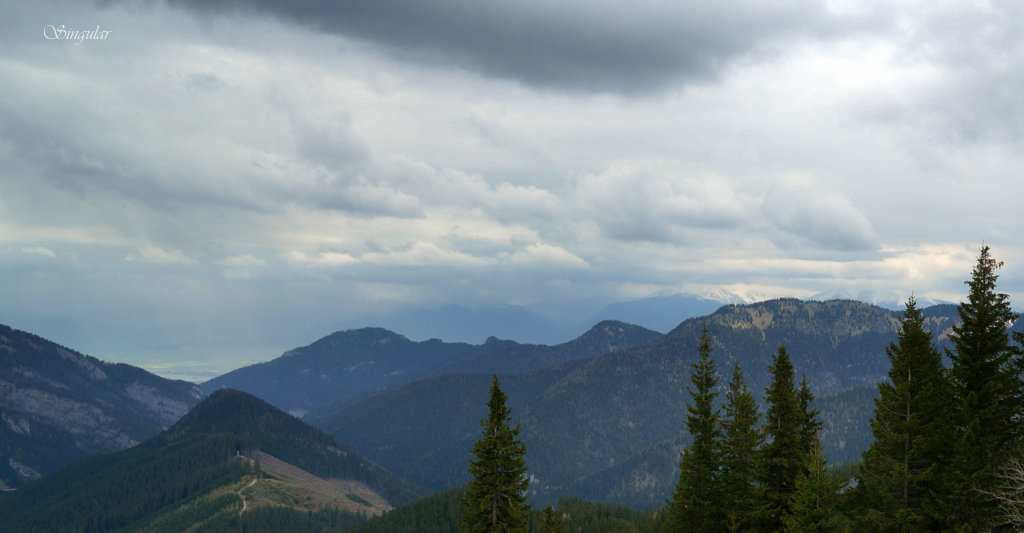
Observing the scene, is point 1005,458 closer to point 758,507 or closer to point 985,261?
point 985,261

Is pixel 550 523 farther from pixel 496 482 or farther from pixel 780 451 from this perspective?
pixel 780 451

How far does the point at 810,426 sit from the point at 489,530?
26.3 metres

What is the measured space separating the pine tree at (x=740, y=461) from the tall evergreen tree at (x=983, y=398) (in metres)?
13.4

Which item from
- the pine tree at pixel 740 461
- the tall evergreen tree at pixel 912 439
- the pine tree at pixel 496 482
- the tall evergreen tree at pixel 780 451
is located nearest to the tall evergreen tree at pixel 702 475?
the pine tree at pixel 740 461

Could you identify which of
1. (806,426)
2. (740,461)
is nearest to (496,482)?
(740,461)

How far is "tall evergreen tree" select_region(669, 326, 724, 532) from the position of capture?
53656 millimetres

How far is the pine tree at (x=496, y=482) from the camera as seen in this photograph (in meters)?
45.1

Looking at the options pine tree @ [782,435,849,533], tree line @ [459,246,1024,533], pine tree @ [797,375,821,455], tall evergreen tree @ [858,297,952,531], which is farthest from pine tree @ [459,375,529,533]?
tall evergreen tree @ [858,297,952,531]

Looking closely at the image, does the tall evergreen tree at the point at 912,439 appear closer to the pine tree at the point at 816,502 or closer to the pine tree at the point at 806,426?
the pine tree at the point at 816,502

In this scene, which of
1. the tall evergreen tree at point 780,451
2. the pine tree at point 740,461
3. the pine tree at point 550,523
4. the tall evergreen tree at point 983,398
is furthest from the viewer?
the pine tree at point 740,461

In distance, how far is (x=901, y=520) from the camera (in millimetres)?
41406

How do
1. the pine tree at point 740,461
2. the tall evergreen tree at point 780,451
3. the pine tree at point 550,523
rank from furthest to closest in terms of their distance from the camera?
the pine tree at point 740,461
the pine tree at point 550,523
the tall evergreen tree at point 780,451

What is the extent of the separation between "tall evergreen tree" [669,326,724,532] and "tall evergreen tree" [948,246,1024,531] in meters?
17.2

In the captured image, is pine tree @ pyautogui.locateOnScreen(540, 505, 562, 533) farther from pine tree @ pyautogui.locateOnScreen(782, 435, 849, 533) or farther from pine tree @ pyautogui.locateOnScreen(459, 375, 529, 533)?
pine tree @ pyautogui.locateOnScreen(782, 435, 849, 533)
